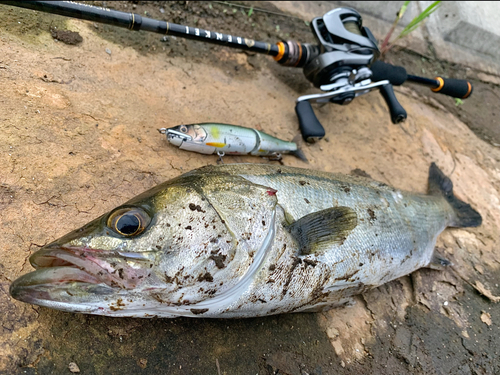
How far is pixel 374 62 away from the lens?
3.79m

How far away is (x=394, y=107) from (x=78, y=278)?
3280 millimetres

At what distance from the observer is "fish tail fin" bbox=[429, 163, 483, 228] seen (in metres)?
3.49

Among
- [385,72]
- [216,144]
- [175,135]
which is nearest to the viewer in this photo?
[175,135]

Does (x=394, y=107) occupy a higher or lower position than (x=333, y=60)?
lower

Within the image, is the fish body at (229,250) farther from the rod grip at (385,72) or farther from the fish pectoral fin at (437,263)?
the rod grip at (385,72)

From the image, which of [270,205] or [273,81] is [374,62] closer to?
[273,81]

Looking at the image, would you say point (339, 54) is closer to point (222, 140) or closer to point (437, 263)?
point (222, 140)

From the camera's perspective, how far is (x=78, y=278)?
1485mm

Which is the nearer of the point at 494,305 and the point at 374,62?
the point at 494,305

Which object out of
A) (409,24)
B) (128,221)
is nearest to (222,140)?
(128,221)

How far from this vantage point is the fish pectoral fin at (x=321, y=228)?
199 centimetres

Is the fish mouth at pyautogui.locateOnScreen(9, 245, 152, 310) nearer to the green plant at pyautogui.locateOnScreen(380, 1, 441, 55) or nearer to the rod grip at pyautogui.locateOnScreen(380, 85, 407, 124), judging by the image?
the rod grip at pyautogui.locateOnScreen(380, 85, 407, 124)

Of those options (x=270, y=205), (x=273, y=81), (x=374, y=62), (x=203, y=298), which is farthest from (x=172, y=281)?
(x=374, y=62)

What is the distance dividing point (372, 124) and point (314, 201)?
2.42m
